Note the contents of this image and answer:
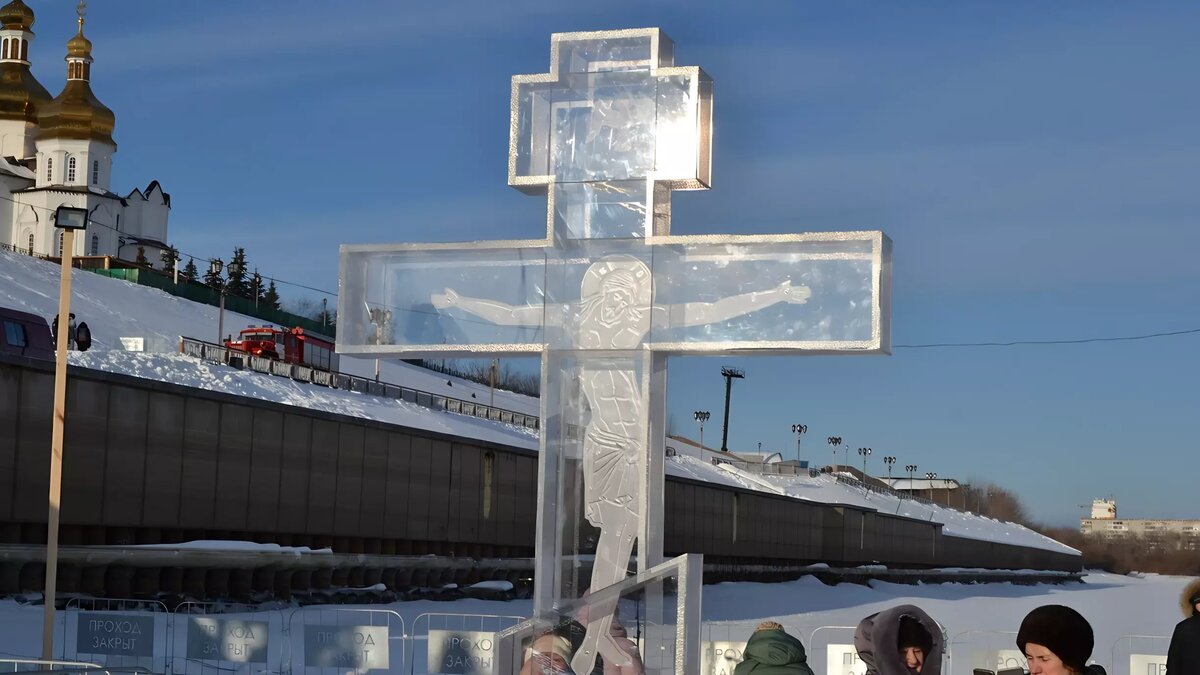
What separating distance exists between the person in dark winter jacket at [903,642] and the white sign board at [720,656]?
8.59m

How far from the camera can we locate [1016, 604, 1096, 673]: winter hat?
478cm

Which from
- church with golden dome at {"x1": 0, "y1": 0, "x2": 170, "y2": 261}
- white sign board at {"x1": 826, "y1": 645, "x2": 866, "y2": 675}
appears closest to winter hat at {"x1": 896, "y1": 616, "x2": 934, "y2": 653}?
white sign board at {"x1": 826, "y1": 645, "x2": 866, "y2": 675}

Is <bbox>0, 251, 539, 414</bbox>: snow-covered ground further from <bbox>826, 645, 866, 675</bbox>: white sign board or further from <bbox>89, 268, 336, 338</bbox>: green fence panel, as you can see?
<bbox>826, 645, 866, 675</bbox>: white sign board

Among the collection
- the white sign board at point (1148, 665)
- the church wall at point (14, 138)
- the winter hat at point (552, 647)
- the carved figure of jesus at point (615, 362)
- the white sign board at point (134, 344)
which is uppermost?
the church wall at point (14, 138)

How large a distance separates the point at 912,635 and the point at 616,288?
318 cm

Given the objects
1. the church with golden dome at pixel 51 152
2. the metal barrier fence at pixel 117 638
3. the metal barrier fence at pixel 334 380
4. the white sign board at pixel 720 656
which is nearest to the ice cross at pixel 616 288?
the white sign board at pixel 720 656

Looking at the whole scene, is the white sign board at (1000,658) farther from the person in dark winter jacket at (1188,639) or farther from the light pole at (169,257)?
the light pole at (169,257)

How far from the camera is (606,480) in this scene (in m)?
8.51

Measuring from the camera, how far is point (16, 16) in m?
108

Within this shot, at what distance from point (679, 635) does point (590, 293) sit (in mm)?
1900

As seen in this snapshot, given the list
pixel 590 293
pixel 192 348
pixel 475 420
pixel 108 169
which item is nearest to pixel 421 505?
pixel 192 348

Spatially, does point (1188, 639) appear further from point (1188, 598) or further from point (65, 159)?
point (65, 159)

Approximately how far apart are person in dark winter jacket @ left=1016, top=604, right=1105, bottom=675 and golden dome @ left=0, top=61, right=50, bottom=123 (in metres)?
112

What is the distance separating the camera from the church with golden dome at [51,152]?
103375mm
